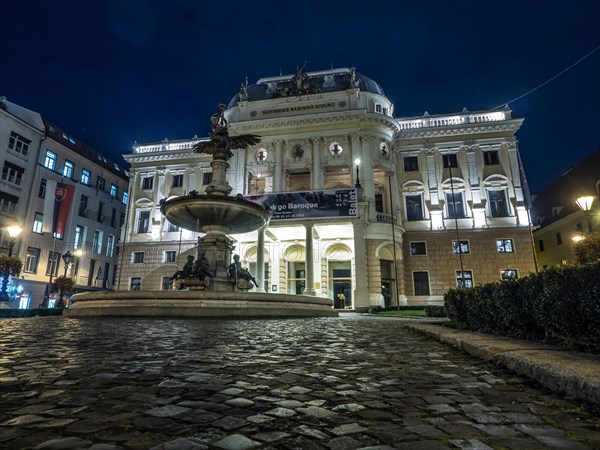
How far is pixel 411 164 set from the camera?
3472 centimetres

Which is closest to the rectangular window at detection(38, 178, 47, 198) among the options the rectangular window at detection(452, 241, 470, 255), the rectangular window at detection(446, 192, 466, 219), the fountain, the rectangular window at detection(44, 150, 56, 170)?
the rectangular window at detection(44, 150, 56, 170)

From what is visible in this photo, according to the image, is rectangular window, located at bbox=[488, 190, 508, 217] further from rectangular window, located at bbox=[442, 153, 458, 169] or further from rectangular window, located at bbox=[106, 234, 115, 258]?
rectangular window, located at bbox=[106, 234, 115, 258]

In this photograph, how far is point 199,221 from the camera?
650 inches

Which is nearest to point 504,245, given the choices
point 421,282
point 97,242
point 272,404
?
point 421,282

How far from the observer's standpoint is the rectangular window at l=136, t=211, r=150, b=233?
37.4 m

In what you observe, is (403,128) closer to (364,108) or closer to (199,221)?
(364,108)

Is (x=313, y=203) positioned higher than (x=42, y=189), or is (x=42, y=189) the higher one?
(x=42, y=189)

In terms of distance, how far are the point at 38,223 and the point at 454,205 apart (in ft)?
127

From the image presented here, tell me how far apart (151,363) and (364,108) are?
31.4m

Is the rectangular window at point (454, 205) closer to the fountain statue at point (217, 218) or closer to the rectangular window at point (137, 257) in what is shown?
the fountain statue at point (217, 218)

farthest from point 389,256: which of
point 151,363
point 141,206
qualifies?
point 151,363

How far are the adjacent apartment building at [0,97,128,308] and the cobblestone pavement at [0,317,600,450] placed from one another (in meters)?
26.4

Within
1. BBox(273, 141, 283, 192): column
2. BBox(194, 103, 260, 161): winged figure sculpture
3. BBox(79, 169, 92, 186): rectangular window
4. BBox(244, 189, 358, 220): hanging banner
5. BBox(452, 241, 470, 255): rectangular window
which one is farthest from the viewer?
BBox(79, 169, 92, 186): rectangular window

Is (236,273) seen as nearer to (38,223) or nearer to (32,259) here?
(32,259)
